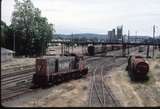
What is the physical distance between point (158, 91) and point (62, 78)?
12156mm

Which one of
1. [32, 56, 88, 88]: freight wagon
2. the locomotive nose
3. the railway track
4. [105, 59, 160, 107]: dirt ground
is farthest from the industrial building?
the locomotive nose

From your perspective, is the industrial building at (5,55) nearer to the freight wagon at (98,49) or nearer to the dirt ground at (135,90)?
the dirt ground at (135,90)

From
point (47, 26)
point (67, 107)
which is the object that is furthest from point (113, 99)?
point (47, 26)

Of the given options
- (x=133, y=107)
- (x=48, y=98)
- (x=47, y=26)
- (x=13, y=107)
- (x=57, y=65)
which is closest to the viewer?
(x=13, y=107)

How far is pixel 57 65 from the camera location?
44.0m

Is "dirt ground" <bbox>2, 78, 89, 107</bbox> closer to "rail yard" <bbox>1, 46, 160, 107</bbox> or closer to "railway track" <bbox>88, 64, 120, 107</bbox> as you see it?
"rail yard" <bbox>1, 46, 160, 107</bbox>

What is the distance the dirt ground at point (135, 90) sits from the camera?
109ft

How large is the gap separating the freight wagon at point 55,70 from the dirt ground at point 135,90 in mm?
4945

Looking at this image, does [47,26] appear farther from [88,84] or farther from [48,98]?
[48,98]

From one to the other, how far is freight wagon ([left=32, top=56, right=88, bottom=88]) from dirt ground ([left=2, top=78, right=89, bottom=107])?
1313 mm

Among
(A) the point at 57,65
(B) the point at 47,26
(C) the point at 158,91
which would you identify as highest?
(B) the point at 47,26

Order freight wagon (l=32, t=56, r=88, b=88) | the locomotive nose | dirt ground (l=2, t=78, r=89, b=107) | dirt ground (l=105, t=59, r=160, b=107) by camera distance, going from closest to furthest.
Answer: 1. dirt ground (l=2, t=78, r=89, b=107)
2. dirt ground (l=105, t=59, r=160, b=107)
3. freight wagon (l=32, t=56, r=88, b=88)
4. the locomotive nose

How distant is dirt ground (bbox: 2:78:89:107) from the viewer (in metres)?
30.1

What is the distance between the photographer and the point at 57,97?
112 feet
